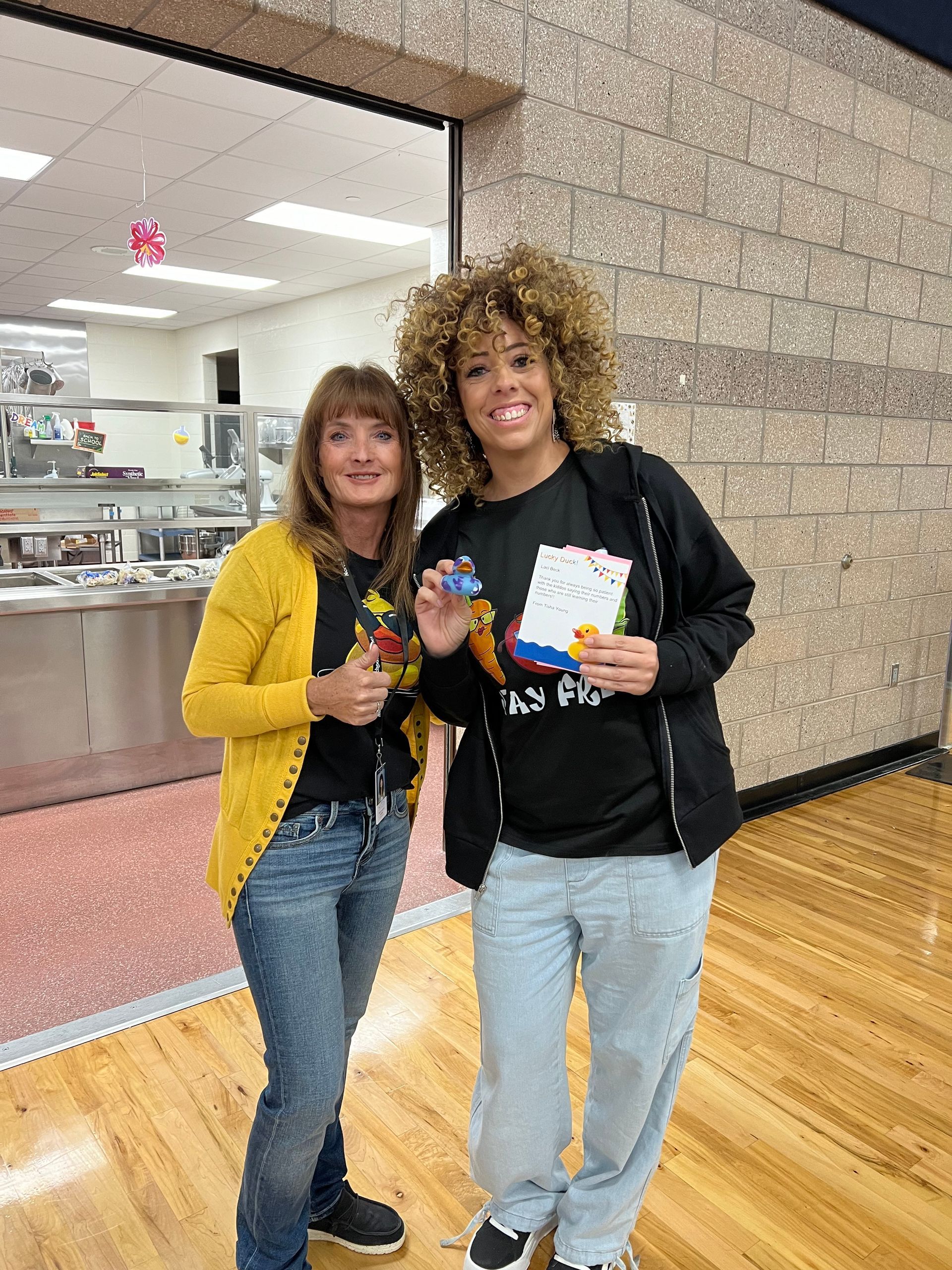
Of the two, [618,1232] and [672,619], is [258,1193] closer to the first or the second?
[618,1232]

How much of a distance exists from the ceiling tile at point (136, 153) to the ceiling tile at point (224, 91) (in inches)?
21.6

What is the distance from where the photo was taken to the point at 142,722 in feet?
13.4

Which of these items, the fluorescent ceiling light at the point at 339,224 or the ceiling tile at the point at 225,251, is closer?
the fluorescent ceiling light at the point at 339,224

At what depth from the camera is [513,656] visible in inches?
51.7

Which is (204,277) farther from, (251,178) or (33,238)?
(251,178)

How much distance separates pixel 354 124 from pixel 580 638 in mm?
4185

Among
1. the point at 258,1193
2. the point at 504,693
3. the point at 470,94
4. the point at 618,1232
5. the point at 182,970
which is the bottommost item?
the point at 182,970

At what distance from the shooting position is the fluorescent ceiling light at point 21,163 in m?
5.14

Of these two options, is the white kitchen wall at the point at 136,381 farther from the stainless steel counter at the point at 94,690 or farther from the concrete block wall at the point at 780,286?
the concrete block wall at the point at 780,286

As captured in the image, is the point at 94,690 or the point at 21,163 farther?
the point at 21,163

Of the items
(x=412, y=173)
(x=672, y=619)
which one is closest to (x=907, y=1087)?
(x=672, y=619)

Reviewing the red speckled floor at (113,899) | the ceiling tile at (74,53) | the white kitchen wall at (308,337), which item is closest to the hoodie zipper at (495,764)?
the red speckled floor at (113,899)

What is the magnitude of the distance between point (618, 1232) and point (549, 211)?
2.45 metres

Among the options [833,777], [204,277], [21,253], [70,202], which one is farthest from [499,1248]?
[204,277]
